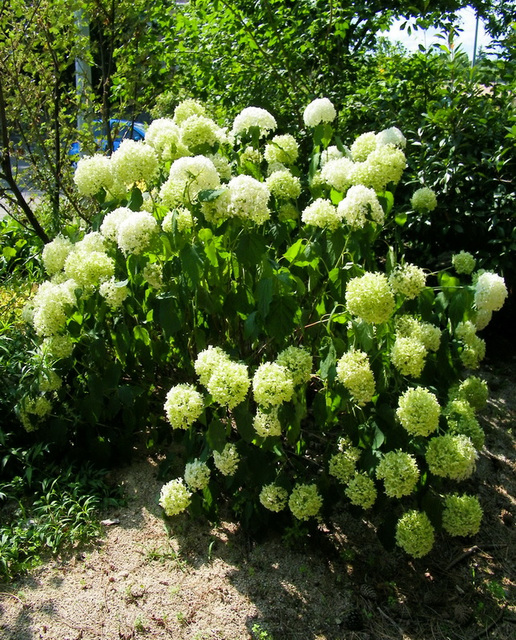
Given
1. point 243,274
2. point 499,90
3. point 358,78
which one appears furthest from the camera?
point 358,78

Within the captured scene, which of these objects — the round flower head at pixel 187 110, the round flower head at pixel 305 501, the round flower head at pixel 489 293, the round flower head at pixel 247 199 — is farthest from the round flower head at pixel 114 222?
the round flower head at pixel 489 293

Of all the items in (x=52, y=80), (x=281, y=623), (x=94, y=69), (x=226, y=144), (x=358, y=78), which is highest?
(x=94, y=69)

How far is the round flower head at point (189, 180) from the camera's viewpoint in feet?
7.93

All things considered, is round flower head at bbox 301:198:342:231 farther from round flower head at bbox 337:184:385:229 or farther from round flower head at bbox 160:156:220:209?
round flower head at bbox 160:156:220:209

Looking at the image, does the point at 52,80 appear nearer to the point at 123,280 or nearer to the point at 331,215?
the point at 123,280

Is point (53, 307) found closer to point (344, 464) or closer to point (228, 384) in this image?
point (228, 384)

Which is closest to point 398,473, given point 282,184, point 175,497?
point 175,497

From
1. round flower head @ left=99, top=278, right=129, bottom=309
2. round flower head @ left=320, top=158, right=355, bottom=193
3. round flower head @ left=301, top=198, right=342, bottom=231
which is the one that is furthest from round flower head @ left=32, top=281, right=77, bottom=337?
round flower head @ left=320, top=158, right=355, bottom=193

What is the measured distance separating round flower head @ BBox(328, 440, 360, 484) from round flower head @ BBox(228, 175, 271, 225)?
1043 millimetres

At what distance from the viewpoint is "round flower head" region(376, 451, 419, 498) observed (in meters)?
2.36

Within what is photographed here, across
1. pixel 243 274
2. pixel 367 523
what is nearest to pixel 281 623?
pixel 367 523

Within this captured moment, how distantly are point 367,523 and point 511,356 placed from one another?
2.15 m

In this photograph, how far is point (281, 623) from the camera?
8.36ft

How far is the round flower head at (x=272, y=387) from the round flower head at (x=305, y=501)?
512 millimetres
